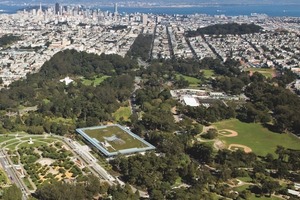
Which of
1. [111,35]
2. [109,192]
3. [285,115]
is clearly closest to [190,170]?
[109,192]

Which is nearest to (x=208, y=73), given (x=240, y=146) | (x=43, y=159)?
(x=240, y=146)

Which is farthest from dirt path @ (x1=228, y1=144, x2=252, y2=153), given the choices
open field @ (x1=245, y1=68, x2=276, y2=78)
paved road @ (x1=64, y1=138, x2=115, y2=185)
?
open field @ (x1=245, y1=68, x2=276, y2=78)

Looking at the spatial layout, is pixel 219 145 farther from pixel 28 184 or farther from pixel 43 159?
pixel 28 184

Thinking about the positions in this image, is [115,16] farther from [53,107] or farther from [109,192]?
[109,192]

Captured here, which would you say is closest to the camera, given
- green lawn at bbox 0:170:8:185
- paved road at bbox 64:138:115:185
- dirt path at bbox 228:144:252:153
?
green lawn at bbox 0:170:8:185

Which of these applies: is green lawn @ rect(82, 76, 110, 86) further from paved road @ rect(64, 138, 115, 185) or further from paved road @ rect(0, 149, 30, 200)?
paved road @ rect(0, 149, 30, 200)

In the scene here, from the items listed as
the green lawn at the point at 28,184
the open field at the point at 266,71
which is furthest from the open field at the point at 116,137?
the open field at the point at 266,71

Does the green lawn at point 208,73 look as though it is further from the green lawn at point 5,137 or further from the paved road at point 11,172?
the paved road at point 11,172
